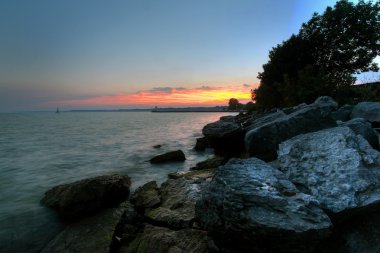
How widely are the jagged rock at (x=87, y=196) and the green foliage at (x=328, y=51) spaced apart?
2130 cm

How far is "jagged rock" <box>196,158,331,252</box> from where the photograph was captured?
10.9 ft

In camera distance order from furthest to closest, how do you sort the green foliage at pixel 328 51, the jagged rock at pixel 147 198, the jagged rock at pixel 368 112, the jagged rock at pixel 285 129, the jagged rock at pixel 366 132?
the green foliage at pixel 328 51
the jagged rock at pixel 368 112
the jagged rock at pixel 285 129
the jagged rock at pixel 366 132
the jagged rock at pixel 147 198

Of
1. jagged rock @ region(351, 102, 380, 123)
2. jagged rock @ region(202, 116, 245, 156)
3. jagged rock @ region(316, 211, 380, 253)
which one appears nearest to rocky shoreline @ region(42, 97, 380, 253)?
jagged rock @ region(316, 211, 380, 253)

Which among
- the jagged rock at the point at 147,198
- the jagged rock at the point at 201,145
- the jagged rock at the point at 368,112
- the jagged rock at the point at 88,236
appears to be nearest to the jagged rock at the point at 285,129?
the jagged rock at the point at 147,198

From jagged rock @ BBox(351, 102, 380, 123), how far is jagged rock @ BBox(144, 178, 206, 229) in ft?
26.9

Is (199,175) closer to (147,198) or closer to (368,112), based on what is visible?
(147,198)

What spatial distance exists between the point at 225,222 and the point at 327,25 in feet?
117

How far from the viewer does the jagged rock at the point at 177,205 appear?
209 inches

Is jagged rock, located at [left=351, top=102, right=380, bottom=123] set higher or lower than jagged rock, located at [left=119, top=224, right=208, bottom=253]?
higher

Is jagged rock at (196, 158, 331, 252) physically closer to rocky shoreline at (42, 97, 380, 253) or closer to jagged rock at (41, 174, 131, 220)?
rocky shoreline at (42, 97, 380, 253)

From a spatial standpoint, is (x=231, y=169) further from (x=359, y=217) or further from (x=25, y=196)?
(x=25, y=196)

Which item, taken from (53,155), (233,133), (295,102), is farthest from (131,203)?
(295,102)

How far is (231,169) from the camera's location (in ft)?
15.4

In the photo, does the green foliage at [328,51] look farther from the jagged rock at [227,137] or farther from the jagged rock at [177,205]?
the jagged rock at [177,205]
